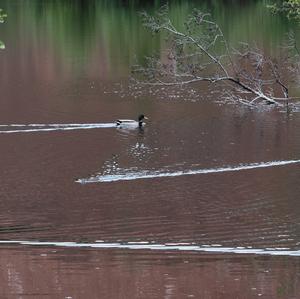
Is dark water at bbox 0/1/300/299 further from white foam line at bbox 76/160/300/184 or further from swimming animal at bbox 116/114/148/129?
swimming animal at bbox 116/114/148/129

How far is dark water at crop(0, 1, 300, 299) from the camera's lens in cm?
1255

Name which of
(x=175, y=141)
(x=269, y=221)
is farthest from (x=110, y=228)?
(x=175, y=141)

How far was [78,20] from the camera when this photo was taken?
65250 millimetres

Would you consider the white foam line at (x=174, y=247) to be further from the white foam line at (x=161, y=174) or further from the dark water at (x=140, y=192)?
the white foam line at (x=161, y=174)

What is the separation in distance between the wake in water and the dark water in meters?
0.07

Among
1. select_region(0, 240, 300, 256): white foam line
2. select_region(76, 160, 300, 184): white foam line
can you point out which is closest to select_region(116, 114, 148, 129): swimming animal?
select_region(76, 160, 300, 184): white foam line

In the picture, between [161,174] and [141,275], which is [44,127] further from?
[141,275]

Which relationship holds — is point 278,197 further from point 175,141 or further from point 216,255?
point 175,141

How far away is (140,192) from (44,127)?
9.56m

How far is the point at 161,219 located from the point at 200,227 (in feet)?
3.15

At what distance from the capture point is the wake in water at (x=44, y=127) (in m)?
28.2

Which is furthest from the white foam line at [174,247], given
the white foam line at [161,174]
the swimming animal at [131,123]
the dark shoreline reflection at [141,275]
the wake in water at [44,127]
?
the swimming animal at [131,123]

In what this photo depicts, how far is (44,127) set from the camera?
28.6 meters

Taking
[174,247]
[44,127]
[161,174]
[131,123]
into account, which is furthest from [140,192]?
[44,127]
